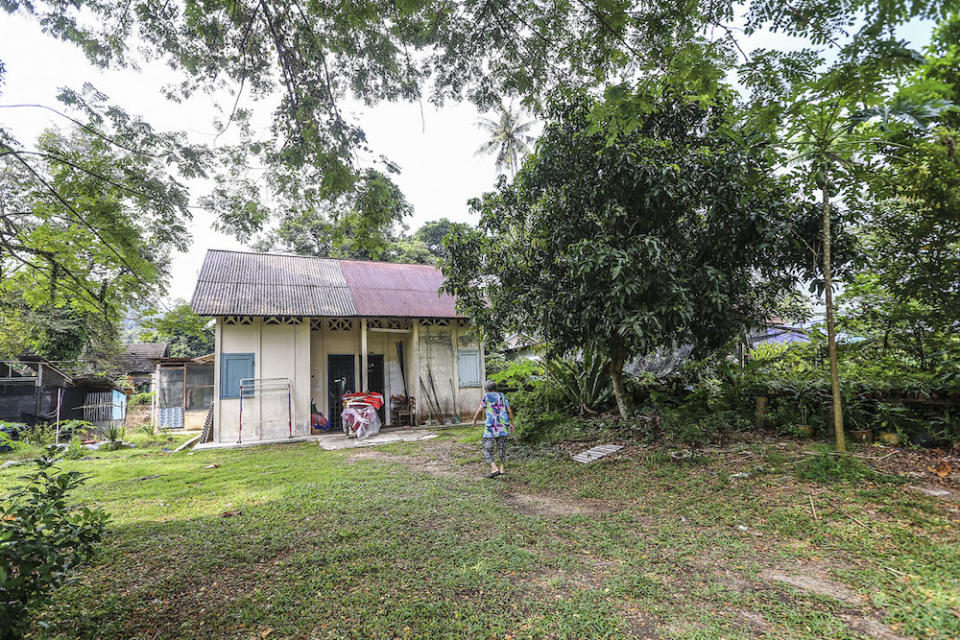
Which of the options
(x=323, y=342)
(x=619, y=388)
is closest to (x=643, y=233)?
(x=619, y=388)

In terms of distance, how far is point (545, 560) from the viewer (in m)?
3.21

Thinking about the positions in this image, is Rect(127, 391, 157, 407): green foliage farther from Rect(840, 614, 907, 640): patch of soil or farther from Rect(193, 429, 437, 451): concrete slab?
Rect(840, 614, 907, 640): patch of soil

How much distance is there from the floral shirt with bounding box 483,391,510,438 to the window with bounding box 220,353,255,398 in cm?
747

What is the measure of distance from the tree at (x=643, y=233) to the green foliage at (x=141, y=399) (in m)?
17.5

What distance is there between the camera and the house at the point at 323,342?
10570 millimetres

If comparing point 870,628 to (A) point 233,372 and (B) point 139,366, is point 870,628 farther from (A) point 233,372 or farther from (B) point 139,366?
(B) point 139,366

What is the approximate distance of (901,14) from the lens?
218 cm

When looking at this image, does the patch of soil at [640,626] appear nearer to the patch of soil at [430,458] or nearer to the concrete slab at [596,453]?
the concrete slab at [596,453]

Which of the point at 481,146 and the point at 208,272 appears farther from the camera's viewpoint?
the point at 481,146

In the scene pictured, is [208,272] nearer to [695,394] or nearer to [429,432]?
[429,432]

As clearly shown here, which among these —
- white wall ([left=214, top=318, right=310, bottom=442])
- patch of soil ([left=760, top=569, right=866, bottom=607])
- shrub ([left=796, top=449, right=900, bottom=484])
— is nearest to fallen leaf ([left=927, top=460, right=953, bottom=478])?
shrub ([left=796, top=449, right=900, bottom=484])

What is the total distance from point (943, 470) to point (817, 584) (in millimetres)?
2427

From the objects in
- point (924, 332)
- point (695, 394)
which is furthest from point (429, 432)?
point (924, 332)

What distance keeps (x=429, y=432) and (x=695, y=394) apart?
6397 mm
